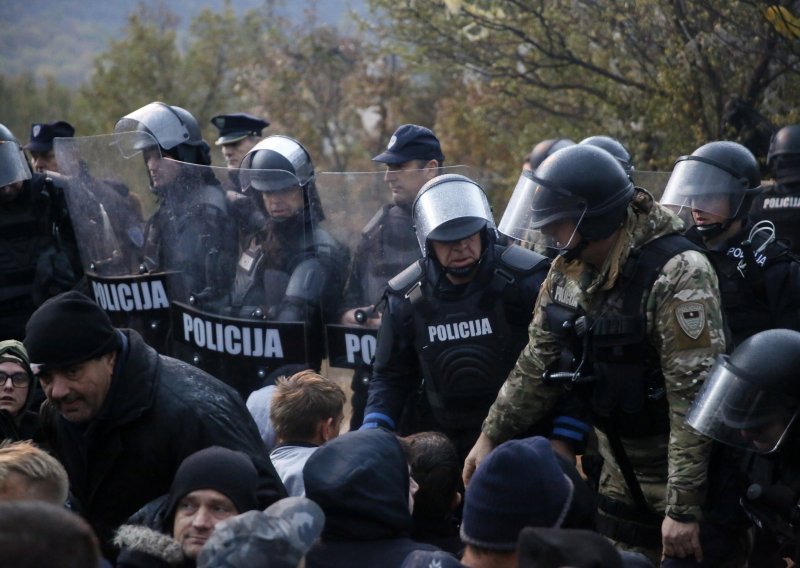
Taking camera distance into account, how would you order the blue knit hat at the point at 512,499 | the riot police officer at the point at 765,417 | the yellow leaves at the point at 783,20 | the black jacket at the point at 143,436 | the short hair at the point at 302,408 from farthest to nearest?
the yellow leaves at the point at 783,20 < the short hair at the point at 302,408 < the black jacket at the point at 143,436 < the riot police officer at the point at 765,417 < the blue knit hat at the point at 512,499

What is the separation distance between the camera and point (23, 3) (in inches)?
4139

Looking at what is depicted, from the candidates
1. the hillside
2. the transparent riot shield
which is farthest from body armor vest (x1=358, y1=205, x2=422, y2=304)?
the hillside

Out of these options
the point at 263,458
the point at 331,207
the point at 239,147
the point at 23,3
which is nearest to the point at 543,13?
the point at 239,147

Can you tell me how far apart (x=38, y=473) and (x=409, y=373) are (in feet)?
6.08

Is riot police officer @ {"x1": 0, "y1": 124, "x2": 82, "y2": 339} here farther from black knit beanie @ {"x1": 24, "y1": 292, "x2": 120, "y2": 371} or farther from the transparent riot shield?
black knit beanie @ {"x1": 24, "y1": 292, "x2": 120, "y2": 371}

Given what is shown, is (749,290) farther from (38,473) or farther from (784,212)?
(38,473)

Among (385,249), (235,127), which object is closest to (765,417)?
(385,249)

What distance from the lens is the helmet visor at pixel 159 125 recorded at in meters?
6.35

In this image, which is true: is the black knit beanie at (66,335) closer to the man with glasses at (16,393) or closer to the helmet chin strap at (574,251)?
the man with glasses at (16,393)

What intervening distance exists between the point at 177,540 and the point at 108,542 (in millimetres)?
602

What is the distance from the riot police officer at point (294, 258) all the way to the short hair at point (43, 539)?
3524mm

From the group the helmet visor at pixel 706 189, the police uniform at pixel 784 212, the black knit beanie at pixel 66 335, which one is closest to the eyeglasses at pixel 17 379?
the black knit beanie at pixel 66 335

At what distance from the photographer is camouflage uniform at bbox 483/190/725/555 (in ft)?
12.1

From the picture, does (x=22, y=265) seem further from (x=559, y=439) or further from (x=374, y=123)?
(x=374, y=123)
